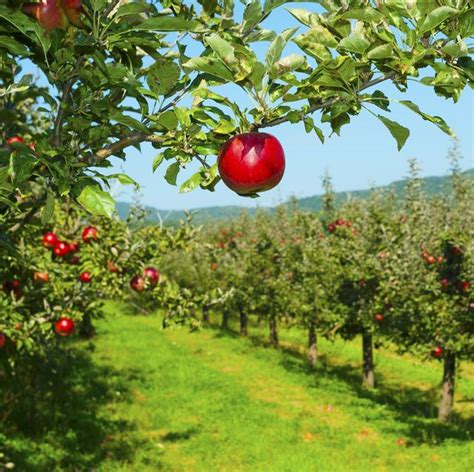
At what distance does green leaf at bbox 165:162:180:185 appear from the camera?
2.12 metres

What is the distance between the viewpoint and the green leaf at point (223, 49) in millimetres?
1444

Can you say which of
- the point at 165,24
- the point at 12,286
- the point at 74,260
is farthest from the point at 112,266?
the point at 165,24

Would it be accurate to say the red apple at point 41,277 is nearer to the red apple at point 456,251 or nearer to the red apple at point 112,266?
the red apple at point 112,266

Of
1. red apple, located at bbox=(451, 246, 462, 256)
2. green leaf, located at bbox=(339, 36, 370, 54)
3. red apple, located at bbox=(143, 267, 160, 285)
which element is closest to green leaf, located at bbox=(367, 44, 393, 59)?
green leaf, located at bbox=(339, 36, 370, 54)

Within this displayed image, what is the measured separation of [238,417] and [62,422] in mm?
4132

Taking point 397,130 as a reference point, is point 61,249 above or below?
below

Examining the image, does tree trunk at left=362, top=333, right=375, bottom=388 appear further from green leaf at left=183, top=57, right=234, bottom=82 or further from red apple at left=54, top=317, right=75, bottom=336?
green leaf at left=183, top=57, right=234, bottom=82

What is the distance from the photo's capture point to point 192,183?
206 cm

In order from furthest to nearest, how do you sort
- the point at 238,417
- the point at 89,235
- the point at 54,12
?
1. the point at 238,417
2. the point at 89,235
3. the point at 54,12

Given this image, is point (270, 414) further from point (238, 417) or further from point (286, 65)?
point (286, 65)

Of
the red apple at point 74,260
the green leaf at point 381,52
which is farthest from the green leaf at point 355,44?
the red apple at point 74,260

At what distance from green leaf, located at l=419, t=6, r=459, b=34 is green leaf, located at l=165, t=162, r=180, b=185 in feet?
3.30

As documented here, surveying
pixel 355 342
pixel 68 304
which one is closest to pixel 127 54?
pixel 68 304

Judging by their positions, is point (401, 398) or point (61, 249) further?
point (401, 398)
